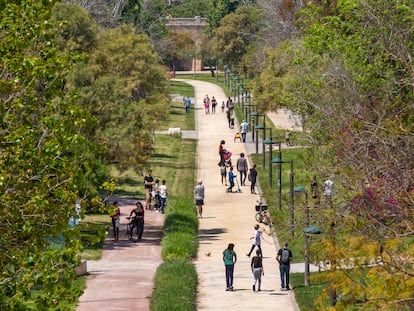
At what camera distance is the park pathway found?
33500 millimetres

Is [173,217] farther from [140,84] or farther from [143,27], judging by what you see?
[143,27]

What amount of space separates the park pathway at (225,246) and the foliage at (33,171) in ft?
41.2

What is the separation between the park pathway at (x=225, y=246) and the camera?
33500 millimetres

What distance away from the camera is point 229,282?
34.6m

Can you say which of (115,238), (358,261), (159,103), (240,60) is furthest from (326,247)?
(240,60)

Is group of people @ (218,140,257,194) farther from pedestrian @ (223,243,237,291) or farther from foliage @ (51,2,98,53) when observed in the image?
pedestrian @ (223,243,237,291)

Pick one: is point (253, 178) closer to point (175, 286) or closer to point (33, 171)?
point (175, 286)

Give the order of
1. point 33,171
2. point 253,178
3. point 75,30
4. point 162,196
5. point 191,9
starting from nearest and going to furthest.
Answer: point 33,171 → point 75,30 → point 162,196 → point 253,178 → point 191,9

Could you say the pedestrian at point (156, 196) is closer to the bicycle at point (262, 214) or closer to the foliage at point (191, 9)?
the bicycle at point (262, 214)

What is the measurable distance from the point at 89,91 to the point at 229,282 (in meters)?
10.7

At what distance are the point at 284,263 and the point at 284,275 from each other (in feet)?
2.45

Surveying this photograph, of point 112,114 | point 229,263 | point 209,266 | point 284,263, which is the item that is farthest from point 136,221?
point 284,263

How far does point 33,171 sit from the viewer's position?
67.1ft

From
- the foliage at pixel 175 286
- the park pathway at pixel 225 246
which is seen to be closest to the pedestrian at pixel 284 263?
the park pathway at pixel 225 246
